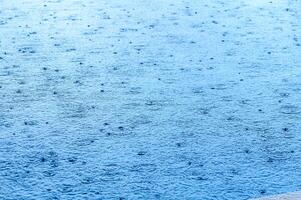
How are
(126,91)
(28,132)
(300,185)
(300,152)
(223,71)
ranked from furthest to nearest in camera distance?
(223,71) → (126,91) → (28,132) → (300,152) → (300,185)

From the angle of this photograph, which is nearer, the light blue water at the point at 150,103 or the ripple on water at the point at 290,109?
the light blue water at the point at 150,103

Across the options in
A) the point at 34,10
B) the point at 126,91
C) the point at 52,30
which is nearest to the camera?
the point at 126,91

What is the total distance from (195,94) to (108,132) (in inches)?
18.4

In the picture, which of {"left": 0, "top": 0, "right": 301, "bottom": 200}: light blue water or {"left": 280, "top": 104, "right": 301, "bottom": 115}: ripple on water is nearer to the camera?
{"left": 0, "top": 0, "right": 301, "bottom": 200}: light blue water

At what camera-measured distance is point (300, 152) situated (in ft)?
5.75

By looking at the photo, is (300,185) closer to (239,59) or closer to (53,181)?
(53,181)

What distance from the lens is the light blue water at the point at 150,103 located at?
1.61 metres

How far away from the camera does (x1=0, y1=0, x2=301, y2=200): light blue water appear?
1.61m

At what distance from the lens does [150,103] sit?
209 centimetres

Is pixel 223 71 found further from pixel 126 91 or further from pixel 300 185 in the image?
pixel 300 185

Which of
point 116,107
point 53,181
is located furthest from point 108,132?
point 53,181

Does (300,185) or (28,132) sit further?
(28,132)

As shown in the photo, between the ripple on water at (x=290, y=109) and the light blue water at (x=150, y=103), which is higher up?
the light blue water at (x=150, y=103)

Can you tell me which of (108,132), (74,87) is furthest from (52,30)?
(108,132)
